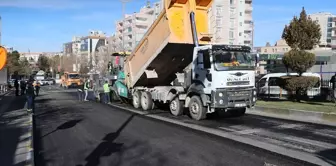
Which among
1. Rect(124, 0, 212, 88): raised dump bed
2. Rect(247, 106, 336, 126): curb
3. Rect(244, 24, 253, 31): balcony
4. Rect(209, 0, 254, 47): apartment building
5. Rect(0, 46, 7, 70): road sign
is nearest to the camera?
Rect(0, 46, 7, 70): road sign

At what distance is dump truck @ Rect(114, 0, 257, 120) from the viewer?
11466mm

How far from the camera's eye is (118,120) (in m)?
12.4

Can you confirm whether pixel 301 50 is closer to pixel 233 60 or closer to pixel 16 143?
pixel 233 60

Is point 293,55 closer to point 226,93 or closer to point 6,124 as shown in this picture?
point 226,93

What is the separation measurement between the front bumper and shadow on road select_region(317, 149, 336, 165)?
14.6 feet

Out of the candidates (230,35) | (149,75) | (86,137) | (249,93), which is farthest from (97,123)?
(230,35)

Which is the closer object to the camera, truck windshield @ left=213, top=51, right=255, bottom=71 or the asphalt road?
the asphalt road

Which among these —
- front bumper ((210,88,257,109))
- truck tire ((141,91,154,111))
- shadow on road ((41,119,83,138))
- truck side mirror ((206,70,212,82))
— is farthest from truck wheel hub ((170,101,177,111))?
shadow on road ((41,119,83,138))

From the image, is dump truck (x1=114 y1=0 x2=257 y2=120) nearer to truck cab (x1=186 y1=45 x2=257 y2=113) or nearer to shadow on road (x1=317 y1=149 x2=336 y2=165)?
truck cab (x1=186 y1=45 x2=257 y2=113)

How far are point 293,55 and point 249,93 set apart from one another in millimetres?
5083

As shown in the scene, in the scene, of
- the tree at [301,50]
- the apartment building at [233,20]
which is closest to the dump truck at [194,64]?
the tree at [301,50]

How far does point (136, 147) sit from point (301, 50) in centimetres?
1113

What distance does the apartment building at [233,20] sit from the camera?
260 ft

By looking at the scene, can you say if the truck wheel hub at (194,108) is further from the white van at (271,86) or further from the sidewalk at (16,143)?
the white van at (271,86)
